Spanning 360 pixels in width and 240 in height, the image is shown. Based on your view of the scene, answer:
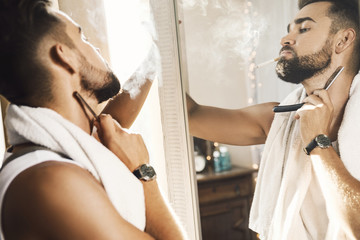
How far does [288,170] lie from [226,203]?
0.23 metres

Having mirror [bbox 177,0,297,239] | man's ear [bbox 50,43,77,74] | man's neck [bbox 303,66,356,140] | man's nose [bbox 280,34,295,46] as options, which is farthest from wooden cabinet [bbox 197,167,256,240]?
man's ear [bbox 50,43,77,74]

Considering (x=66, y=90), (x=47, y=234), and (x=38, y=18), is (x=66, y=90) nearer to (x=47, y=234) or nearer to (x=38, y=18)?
(x=38, y=18)

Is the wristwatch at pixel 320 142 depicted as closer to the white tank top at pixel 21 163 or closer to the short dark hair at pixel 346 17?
the short dark hair at pixel 346 17

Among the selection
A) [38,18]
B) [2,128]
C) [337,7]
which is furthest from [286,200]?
[2,128]

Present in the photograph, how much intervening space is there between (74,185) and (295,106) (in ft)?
1.96

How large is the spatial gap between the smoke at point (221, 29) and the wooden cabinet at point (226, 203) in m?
0.33

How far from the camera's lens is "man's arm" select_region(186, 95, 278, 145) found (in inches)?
39.1

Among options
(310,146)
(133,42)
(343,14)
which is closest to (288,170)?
(310,146)

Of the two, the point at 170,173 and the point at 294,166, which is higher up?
the point at 294,166

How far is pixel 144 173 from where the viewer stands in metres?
1.01

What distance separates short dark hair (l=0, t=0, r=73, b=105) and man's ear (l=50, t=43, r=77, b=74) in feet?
0.13

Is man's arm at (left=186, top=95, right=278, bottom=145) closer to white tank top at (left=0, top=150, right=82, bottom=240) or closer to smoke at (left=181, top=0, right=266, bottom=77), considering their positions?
smoke at (left=181, top=0, right=266, bottom=77)

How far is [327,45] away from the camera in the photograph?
890mm

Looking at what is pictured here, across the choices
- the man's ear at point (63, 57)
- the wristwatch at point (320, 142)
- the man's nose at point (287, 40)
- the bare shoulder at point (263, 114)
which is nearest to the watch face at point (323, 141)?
the wristwatch at point (320, 142)
